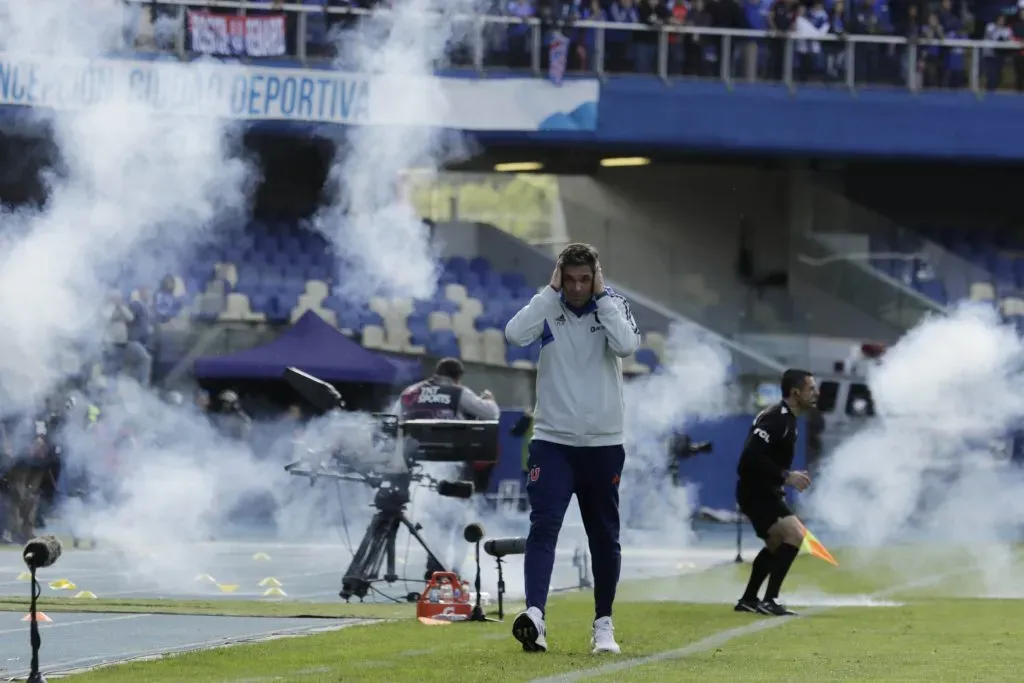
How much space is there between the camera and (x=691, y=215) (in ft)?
108

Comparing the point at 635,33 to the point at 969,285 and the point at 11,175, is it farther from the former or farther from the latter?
the point at 11,175

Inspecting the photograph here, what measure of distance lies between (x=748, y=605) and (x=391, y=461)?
111 inches

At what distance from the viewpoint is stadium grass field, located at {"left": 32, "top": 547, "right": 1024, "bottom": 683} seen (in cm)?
758

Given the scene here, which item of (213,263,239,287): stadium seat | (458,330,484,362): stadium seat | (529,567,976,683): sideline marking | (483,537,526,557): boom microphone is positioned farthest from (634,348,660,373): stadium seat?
(483,537,526,557): boom microphone

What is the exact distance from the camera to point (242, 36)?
1081 inches

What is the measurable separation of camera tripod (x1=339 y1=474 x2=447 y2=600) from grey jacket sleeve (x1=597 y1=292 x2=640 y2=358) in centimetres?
517

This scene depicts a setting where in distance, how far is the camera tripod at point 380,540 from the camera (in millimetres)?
13336

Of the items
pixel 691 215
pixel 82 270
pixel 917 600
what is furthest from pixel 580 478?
pixel 691 215

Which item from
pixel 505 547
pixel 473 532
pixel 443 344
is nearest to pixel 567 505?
pixel 505 547

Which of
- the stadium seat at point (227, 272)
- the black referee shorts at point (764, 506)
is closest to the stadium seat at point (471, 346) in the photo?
the stadium seat at point (227, 272)

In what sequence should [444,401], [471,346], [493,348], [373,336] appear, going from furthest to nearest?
1. [493,348]
2. [471,346]
3. [373,336]
4. [444,401]

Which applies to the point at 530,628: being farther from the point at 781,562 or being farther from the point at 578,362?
the point at 781,562

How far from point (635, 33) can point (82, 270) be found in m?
11.9

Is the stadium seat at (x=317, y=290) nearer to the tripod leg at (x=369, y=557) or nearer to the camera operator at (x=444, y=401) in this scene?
the camera operator at (x=444, y=401)
